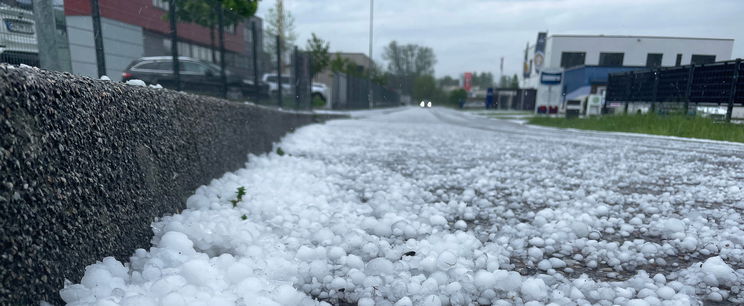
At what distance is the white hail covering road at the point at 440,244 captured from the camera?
58.1 inches

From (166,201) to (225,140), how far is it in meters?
1.27

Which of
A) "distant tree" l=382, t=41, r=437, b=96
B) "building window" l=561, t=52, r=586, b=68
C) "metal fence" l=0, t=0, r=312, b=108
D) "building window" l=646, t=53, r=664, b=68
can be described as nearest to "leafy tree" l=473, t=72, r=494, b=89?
"distant tree" l=382, t=41, r=437, b=96

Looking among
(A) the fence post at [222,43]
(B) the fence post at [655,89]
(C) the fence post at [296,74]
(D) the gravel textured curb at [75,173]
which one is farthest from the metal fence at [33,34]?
(B) the fence post at [655,89]

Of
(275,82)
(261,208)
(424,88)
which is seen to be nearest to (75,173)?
(261,208)

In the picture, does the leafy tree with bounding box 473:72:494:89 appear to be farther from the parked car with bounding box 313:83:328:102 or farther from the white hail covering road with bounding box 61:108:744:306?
the white hail covering road with bounding box 61:108:744:306

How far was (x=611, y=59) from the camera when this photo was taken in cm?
2588

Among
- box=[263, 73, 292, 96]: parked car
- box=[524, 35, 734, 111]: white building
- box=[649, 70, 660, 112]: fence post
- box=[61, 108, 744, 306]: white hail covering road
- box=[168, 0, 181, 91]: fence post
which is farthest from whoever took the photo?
box=[524, 35, 734, 111]: white building

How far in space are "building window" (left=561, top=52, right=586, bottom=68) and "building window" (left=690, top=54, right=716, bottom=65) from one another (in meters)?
16.0

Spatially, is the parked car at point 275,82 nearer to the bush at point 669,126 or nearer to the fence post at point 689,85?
the bush at point 669,126

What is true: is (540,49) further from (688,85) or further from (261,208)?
(261,208)

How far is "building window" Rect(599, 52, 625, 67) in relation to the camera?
2464 centimetres

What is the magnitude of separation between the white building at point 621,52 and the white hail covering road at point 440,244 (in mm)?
→ 10347

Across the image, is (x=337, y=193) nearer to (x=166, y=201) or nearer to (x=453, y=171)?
(x=166, y=201)

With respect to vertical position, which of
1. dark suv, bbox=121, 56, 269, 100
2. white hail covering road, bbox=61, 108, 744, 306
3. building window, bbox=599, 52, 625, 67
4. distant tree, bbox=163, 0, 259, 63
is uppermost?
building window, bbox=599, 52, 625, 67
